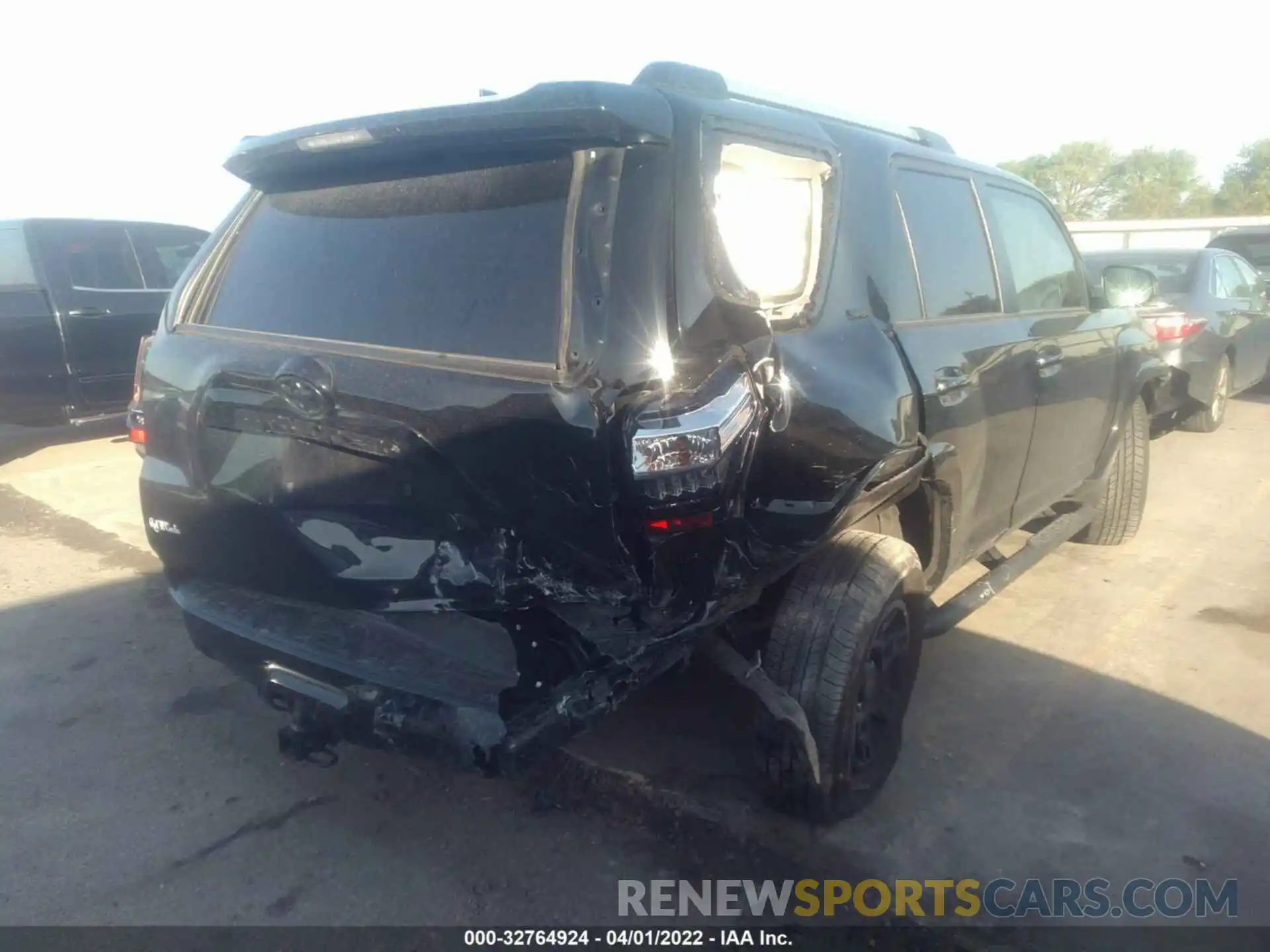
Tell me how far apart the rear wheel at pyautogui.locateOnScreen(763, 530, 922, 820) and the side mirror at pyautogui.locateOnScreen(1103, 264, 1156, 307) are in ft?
8.14

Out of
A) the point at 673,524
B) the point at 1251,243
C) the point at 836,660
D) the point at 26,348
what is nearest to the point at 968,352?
the point at 836,660

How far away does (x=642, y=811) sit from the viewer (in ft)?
9.85

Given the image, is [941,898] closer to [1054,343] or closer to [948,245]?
[948,245]

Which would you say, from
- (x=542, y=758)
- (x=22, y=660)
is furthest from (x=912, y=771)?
(x=22, y=660)

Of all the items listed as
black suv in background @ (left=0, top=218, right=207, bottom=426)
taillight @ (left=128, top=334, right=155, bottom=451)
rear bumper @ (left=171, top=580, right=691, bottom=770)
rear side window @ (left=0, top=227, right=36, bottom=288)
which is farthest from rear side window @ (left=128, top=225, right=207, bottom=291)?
rear bumper @ (left=171, top=580, right=691, bottom=770)

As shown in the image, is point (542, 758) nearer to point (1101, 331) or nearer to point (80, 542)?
point (1101, 331)

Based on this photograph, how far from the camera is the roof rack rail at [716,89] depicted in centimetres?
246

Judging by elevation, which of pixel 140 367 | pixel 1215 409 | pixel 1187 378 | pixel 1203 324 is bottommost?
pixel 1215 409

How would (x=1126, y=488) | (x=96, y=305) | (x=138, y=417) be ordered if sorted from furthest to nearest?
(x=96, y=305) < (x=1126, y=488) < (x=138, y=417)

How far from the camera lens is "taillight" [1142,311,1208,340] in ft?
22.4

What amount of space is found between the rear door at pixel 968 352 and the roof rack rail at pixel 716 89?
27cm

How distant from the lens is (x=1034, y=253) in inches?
165

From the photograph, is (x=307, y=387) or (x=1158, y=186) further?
(x=1158, y=186)

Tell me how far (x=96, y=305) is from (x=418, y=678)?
6729mm
